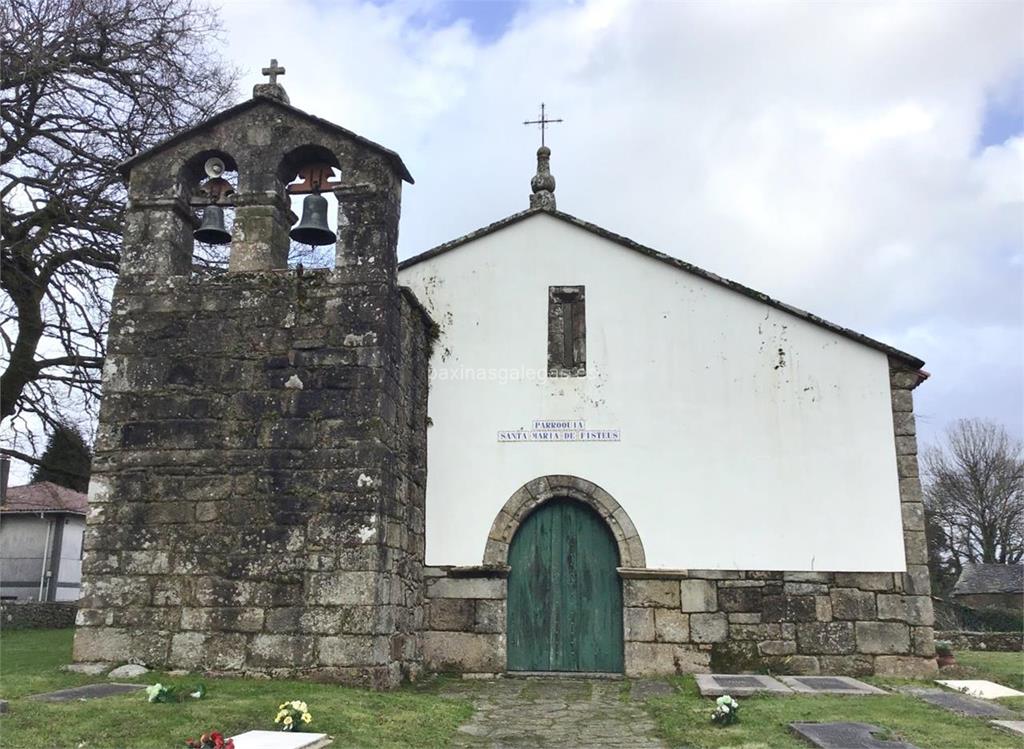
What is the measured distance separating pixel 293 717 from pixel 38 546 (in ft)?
68.8

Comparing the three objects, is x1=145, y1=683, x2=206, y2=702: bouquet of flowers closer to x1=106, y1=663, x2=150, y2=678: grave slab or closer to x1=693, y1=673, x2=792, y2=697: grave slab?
x1=106, y1=663, x2=150, y2=678: grave slab

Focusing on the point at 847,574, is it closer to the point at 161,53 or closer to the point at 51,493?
the point at 161,53

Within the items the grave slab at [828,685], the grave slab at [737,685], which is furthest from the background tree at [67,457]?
the grave slab at [828,685]

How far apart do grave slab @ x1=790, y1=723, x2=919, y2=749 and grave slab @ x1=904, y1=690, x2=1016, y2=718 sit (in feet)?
3.86

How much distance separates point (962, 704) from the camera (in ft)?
21.5

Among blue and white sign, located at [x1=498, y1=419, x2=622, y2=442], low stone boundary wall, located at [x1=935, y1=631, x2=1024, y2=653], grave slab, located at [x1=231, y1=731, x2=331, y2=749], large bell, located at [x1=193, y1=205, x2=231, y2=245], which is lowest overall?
low stone boundary wall, located at [x1=935, y1=631, x2=1024, y2=653]

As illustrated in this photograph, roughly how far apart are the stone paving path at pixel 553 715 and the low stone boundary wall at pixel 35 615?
10030mm

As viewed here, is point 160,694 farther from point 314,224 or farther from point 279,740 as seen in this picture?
point 314,224

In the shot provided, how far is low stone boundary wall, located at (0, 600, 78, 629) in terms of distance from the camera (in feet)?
48.3

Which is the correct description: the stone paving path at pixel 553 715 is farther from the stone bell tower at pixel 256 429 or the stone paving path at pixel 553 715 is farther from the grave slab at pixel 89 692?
the grave slab at pixel 89 692

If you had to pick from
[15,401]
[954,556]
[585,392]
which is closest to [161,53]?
[15,401]

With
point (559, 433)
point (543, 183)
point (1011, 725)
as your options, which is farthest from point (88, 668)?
point (543, 183)

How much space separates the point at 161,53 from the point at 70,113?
1511 millimetres

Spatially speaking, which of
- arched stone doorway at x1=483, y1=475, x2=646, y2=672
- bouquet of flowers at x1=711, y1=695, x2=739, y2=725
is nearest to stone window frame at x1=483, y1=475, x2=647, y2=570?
arched stone doorway at x1=483, y1=475, x2=646, y2=672
